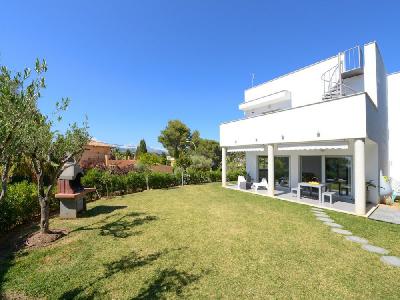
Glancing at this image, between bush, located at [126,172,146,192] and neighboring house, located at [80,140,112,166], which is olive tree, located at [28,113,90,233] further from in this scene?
neighboring house, located at [80,140,112,166]

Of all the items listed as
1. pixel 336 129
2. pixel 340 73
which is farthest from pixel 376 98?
pixel 336 129

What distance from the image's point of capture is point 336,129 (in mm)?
13523

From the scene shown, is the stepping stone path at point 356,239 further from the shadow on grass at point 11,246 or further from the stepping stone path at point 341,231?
the shadow on grass at point 11,246

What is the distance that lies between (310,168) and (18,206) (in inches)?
783

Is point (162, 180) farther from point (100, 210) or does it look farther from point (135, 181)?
point (100, 210)

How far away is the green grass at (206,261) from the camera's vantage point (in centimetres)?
534

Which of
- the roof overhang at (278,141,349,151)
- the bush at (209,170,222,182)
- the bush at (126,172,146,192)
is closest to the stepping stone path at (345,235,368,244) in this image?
the roof overhang at (278,141,349,151)

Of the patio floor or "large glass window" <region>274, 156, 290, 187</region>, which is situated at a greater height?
Answer: "large glass window" <region>274, 156, 290, 187</region>

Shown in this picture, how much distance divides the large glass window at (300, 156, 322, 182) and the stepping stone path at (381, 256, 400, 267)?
1202 centimetres

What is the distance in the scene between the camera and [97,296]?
16.5ft

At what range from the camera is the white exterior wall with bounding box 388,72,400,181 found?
1786cm

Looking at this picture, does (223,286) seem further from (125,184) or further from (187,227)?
(125,184)

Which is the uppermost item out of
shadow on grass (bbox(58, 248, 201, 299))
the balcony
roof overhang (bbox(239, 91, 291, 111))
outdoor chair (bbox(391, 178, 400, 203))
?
roof overhang (bbox(239, 91, 291, 111))

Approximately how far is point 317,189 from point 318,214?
4905mm
